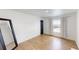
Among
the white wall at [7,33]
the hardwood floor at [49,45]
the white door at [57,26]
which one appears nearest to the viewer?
the white wall at [7,33]

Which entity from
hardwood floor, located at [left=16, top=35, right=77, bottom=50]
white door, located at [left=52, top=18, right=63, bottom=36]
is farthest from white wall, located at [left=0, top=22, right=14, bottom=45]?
white door, located at [left=52, top=18, right=63, bottom=36]

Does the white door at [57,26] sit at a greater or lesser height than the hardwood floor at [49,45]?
greater

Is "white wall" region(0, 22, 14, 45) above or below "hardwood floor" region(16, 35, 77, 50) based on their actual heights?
above

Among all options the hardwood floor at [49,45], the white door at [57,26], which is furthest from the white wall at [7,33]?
the white door at [57,26]

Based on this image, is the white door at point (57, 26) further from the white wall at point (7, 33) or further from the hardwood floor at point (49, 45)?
the white wall at point (7, 33)

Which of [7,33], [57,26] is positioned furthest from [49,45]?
[7,33]

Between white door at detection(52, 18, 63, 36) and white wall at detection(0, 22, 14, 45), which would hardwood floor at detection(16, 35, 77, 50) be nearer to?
white door at detection(52, 18, 63, 36)

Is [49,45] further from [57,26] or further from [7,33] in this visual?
[7,33]

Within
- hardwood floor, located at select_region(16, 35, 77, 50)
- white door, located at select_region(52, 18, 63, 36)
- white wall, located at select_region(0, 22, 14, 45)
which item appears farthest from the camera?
white door, located at select_region(52, 18, 63, 36)
